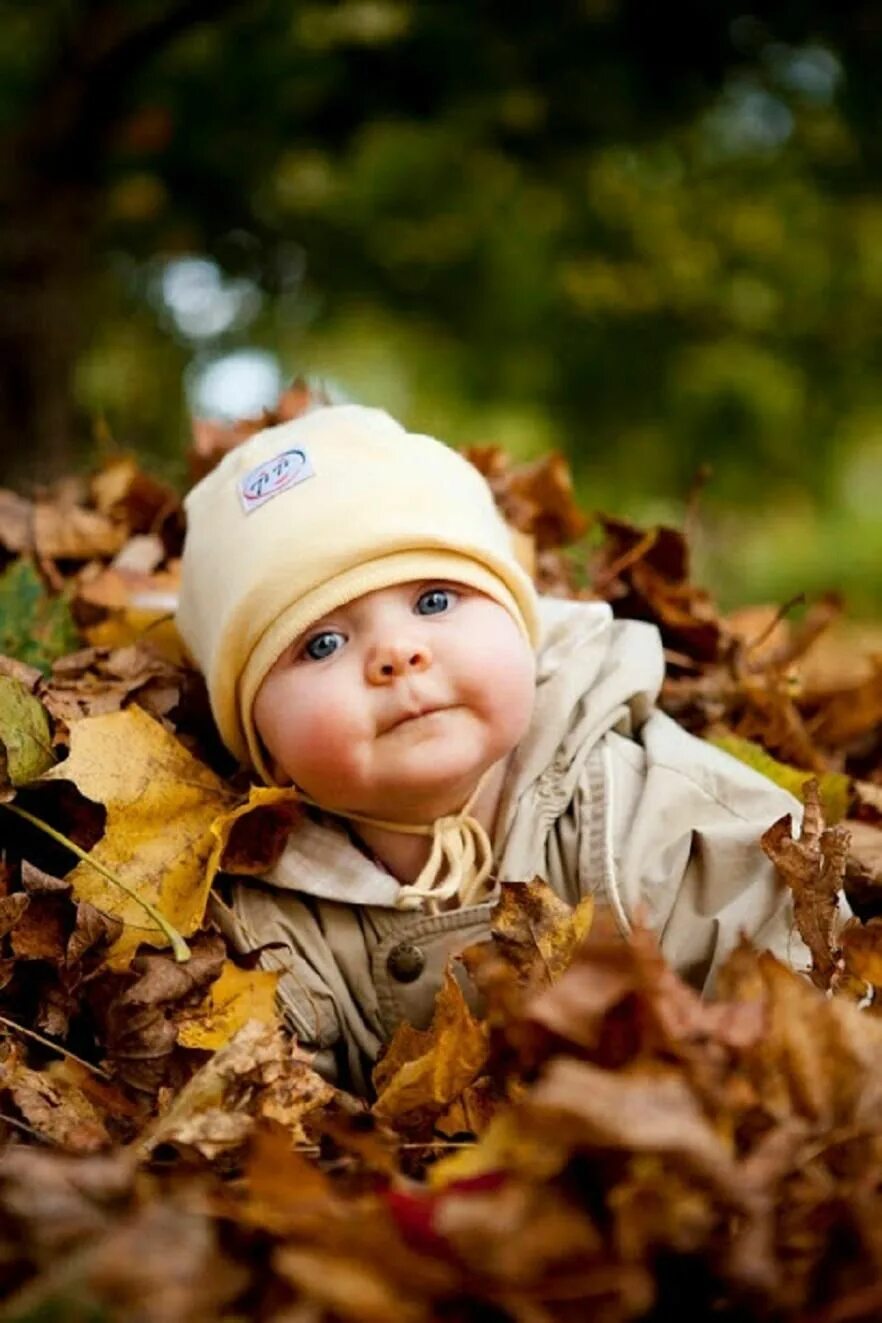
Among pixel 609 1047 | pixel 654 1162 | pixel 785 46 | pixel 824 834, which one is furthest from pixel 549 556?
pixel 785 46

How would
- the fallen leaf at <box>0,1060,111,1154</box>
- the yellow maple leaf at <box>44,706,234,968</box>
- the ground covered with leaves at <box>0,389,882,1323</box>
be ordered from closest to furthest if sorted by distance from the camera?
the ground covered with leaves at <box>0,389,882,1323</box> < the fallen leaf at <box>0,1060,111,1154</box> < the yellow maple leaf at <box>44,706,234,968</box>

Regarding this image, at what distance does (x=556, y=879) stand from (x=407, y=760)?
12.4 inches

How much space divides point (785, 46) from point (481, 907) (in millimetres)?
6537

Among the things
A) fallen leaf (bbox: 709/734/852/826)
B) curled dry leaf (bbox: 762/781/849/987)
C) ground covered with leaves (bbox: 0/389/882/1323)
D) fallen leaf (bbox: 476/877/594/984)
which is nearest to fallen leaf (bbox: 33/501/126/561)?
ground covered with leaves (bbox: 0/389/882/1323)

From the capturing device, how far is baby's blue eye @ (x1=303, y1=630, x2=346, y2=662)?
224 cm

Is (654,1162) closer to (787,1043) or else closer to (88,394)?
(787,1043)

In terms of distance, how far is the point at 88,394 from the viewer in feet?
28.8

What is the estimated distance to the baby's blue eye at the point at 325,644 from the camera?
2.24 meters

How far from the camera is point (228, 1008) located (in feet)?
6.86

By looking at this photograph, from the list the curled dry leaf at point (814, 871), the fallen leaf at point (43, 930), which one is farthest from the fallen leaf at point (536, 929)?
the fallen leaf at point (43, 930)

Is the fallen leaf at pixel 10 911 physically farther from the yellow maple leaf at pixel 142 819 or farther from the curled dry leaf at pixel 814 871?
the curled dry leaf at pixel 814 871

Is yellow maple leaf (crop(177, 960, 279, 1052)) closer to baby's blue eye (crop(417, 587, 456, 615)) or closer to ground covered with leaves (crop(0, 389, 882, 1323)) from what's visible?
ground covered with leaves (crop(0, 389, 882, 1323))

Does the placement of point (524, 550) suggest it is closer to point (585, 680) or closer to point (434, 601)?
point (585, 680)

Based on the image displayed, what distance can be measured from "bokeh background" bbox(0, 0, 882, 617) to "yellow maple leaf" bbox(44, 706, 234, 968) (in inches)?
185
